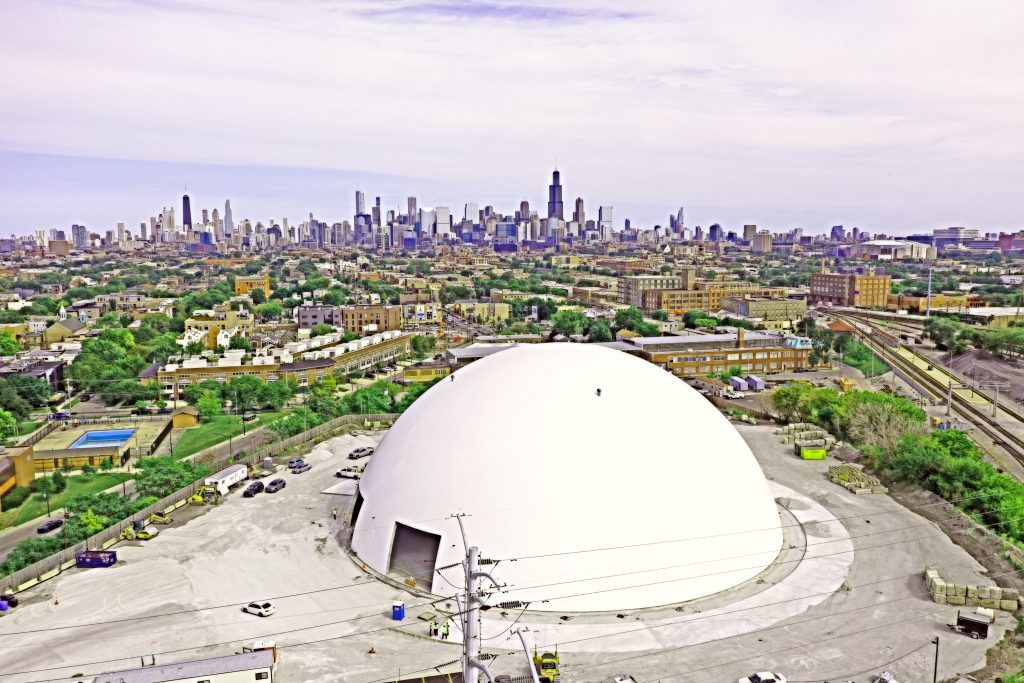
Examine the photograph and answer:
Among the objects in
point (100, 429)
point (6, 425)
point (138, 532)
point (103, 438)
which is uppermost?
point (138, 532)

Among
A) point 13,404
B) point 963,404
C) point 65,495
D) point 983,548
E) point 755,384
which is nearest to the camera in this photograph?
point 983,548

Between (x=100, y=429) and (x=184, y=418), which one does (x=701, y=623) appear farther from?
(x=100, y=429)

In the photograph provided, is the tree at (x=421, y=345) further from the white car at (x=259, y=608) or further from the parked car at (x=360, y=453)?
the white car at (x=259, y=608)

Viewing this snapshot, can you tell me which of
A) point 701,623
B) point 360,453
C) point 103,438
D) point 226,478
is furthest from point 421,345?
point 701,623

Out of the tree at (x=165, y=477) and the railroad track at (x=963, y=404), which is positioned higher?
the railroad track at (x=963, y=404)

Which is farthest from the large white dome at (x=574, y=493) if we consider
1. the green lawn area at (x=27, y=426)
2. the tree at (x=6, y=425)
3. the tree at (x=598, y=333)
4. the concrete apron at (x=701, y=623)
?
the tree at (x=598, y=333)

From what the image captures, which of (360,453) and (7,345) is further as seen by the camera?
(7,345)

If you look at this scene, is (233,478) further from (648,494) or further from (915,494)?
(915,494)
